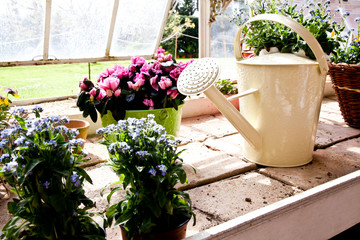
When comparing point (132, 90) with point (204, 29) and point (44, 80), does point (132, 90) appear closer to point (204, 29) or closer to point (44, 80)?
point (204, 29)

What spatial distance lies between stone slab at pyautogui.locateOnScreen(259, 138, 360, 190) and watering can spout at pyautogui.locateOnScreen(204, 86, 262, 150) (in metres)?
0.14

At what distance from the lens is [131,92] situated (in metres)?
1.29

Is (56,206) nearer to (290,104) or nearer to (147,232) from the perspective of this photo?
(147,232)

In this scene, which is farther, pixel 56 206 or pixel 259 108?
pixel 259 108

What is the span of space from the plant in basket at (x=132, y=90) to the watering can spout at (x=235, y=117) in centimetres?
15

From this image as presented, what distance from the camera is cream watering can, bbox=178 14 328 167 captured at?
1260 millimetres

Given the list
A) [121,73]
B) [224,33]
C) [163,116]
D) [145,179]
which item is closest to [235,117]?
[163,116]

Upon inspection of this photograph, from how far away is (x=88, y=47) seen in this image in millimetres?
2807

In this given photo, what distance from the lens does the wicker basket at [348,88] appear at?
1.71 m

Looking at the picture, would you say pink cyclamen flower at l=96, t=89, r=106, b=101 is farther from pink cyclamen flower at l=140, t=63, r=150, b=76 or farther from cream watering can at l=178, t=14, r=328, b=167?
cream watering can at l=178, t=14, r=328, b=167

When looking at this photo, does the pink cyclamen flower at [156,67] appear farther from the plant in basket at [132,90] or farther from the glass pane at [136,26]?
the glass pane at [136,26]

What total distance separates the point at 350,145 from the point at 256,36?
0.75 meters

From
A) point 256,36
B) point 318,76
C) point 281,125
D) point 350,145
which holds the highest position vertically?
point 256,36

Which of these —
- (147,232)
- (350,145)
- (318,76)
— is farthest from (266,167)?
(147,232)
